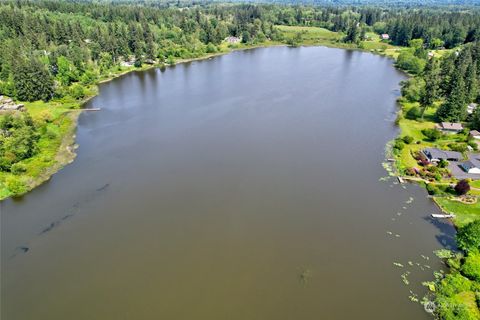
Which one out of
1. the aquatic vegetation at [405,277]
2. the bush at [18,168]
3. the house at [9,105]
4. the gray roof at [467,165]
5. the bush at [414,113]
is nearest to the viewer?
the aquatic vegetation at [405,277]

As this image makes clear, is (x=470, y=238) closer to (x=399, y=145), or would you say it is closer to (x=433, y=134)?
(x=399, y=145)

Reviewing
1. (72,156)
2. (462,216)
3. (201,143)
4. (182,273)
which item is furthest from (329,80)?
(182,273)

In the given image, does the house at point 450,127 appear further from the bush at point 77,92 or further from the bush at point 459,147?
the bush at point 77,92

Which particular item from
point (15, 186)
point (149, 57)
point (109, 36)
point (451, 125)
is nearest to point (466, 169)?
point (451, 125)

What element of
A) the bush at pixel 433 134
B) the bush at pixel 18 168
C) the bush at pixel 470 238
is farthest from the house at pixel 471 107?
the bush at pixel 18 168

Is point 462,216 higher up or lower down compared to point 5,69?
lower down

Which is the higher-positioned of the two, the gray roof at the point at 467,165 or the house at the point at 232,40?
the house at the point at 232,40

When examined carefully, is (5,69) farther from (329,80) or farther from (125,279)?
(329,80)
